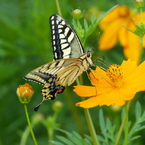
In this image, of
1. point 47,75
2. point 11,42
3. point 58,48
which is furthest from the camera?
point 11,42

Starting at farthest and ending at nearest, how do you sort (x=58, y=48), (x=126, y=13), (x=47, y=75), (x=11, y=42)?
(x=11, y=42)
(x=126, y=13)
(x=58, y=48)
(x=47, y=75)

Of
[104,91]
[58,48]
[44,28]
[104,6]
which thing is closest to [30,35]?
[44,28]

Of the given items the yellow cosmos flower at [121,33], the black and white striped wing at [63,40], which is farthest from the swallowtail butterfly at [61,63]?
the yellow cosmos flower at [121,33]

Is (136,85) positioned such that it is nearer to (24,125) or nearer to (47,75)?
(47,75)

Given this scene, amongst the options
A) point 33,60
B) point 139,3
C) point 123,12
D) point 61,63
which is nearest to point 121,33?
point 123,12

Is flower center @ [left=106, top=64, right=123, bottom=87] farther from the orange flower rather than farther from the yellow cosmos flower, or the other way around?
the yellow cosmos flower

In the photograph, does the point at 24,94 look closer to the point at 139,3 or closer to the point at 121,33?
the point at 139,3

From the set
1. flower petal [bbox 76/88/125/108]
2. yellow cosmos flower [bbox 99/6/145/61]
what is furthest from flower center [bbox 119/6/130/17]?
flower petal [bbox 76/88/125/108]
